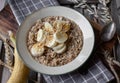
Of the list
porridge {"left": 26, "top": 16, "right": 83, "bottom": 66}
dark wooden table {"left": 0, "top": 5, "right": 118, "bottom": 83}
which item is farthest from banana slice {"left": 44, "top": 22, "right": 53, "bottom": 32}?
dark wooden table {"left": 0, "top": 5, "right": 118, "bottom": 83}

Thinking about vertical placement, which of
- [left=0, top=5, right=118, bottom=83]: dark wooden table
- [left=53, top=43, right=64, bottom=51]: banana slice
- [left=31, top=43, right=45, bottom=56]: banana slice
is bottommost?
[left=53, top=43, right=64, bottom=51]: banana slice

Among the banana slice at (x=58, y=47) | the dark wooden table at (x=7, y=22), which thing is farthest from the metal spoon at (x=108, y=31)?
the banana slice at (x=58, y=47)

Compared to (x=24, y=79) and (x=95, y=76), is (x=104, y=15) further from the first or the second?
(x=24, y=79)

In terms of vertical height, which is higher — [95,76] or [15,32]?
[15,32]

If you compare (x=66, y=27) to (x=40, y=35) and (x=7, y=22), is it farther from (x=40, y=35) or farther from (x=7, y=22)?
(x=7, y=22)

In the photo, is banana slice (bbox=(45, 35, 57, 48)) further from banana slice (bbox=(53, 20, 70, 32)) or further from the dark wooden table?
the dark wooden table

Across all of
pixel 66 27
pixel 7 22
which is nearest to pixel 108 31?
pixel 66 27

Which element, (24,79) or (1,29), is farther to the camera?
(1,29)

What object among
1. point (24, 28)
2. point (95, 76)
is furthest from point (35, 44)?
point (95, 76)
